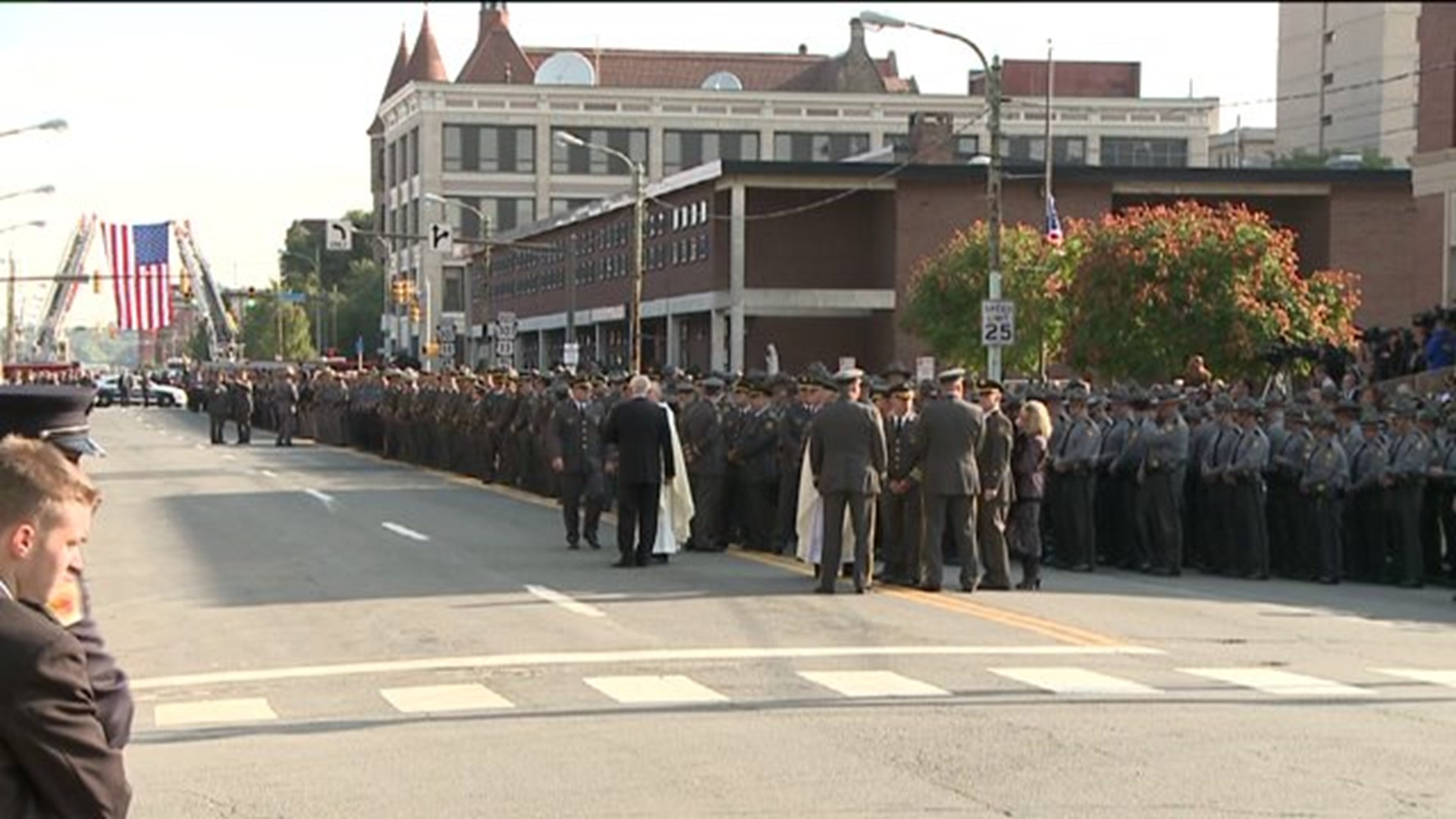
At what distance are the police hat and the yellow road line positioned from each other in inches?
369

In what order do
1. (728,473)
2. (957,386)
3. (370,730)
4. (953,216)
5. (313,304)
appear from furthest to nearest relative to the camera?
(313,304) → (953,216) → (728,473) → (957,386) → (370,730)

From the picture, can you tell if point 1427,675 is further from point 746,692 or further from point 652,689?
point 652,689

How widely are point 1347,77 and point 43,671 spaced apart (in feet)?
351

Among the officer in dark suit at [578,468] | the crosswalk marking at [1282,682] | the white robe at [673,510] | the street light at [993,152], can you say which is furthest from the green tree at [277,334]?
the crosswalk marking at [1282,682]

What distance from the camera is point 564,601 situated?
16609mm

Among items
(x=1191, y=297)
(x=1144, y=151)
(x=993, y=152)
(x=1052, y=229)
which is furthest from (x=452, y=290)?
(x=993, y=152)

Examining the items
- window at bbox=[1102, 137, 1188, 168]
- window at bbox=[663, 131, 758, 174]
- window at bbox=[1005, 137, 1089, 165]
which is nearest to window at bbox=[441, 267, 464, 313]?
window at bbox=[663, 131, 758, 174]

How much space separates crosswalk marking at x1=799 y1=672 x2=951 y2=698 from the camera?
457 inches

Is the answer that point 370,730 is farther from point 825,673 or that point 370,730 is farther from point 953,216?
point 953,216

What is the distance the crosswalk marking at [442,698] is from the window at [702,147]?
3787 inches

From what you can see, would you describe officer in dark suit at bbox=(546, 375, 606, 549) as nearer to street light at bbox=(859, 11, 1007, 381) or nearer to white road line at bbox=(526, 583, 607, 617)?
white road line at bbox=(526, 583, 607, 617)

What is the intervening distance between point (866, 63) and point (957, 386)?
3996 inches

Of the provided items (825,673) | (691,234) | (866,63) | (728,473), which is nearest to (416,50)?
(866,63)

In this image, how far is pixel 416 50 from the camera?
5113 inches
